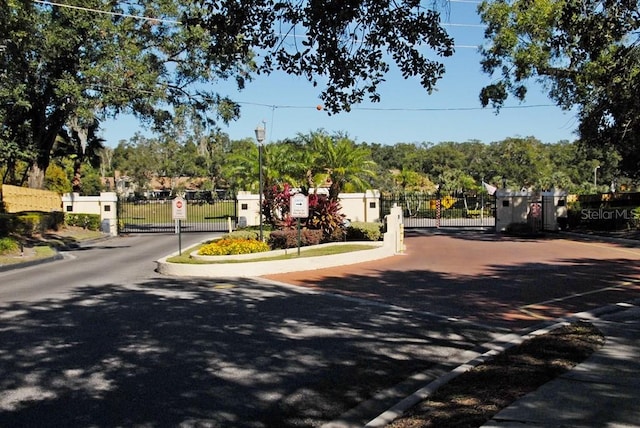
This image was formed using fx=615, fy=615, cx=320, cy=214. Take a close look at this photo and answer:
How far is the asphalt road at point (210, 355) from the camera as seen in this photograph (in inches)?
221

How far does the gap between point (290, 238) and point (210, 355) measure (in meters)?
12.5

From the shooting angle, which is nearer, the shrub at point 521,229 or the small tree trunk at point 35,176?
the shrub at point 521,229

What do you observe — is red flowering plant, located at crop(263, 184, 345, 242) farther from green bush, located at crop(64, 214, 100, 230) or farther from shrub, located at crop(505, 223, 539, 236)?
green bush, located at crop(64, 214, 100, 230)

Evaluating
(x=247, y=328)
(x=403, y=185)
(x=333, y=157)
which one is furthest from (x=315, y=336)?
(x=403, y=185)

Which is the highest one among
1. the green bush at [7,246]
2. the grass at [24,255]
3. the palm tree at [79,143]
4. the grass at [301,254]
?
the palm tree at [79,143]

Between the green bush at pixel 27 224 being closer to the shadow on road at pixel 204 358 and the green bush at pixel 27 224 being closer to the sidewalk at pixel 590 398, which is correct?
the shadow on road at pixel 204 358

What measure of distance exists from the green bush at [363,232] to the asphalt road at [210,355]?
1069 centimetres

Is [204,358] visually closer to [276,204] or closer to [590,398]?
[590,398]

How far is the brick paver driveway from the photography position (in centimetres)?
1070

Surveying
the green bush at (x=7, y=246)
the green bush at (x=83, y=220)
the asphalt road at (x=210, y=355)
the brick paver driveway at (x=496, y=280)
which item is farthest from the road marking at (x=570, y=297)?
the green bush at (x=83, y=220)

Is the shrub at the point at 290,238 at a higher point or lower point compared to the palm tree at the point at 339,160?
lower

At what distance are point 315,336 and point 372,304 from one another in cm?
290

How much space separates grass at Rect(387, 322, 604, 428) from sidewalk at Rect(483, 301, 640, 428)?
0.14m

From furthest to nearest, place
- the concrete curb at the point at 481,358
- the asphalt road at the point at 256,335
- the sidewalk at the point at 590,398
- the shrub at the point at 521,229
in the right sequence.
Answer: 1. the shrub at the point at 521,229
2. the asphalt road at the point at 256,335
3. the concrete curb at the point at 481,358
4. the sidewalk at the point at 590,398
